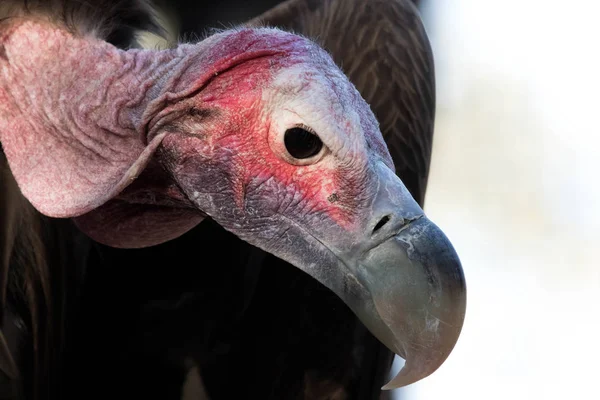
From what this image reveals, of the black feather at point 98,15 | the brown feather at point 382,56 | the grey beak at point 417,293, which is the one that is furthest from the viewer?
the brown feather at point 382,56

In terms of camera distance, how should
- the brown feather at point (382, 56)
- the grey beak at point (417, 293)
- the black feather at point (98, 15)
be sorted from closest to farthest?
1. the grey beak at point (417, 293)
2. the black feather at point (98, 15)
3. the brown feather at point (382, 56)

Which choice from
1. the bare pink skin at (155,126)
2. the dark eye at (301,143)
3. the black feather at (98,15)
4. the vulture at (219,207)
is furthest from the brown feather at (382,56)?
the dark eye at (301,143)

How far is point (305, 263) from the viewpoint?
114 cm

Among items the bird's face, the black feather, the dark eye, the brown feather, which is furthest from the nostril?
the brown feather

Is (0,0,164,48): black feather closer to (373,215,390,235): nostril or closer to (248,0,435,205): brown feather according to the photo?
(248,0,435,205): brown feather

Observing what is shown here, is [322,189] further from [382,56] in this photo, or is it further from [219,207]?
[382,56]

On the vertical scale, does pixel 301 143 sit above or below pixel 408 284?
above

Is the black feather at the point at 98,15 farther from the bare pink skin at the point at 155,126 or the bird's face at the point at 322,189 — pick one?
the bird's face at the point at 322,189

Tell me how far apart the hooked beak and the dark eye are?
4.0 inches

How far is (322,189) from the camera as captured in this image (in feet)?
3.58

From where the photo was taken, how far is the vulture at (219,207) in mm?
1078

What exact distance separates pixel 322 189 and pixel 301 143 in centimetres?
7

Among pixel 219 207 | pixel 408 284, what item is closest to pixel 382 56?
pixel 219 207

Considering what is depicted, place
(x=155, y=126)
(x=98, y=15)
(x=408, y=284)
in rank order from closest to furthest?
1. (x=408, y=284)
2. (x=155, y=126)
3. (x=98, y=15)
